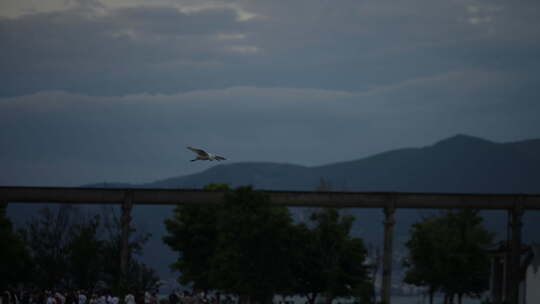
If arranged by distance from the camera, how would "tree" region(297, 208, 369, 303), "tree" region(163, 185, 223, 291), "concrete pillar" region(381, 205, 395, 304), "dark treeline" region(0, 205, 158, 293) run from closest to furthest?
"concrete pillar" region(381, 205, 395, 304) → "tree" region(297, 208, 369, 303) → "tree" region(163, 185, 223, 291) → "dark treeline" region(0, 205, 158, 293)

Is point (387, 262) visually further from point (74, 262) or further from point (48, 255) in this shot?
point (48, 255)

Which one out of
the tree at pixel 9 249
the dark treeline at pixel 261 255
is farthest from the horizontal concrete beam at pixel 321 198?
the dark treeline at pixel 261 255

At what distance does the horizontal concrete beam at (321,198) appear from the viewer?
55.9 meters

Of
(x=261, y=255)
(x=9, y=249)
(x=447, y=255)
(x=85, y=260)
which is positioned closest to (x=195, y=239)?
(x=85, y=260)

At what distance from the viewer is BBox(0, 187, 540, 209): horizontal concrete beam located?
55906 millimetres

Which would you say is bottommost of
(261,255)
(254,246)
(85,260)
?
(85,260)

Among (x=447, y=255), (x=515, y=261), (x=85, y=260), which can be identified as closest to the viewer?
(x=515, y=261)

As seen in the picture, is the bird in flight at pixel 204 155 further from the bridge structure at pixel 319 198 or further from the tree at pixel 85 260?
the tree at pixel 85 260

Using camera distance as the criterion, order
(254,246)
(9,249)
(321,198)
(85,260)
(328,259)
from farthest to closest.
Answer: (85,260) < (328,259) < (321,198) < (9,249) < (254,246)

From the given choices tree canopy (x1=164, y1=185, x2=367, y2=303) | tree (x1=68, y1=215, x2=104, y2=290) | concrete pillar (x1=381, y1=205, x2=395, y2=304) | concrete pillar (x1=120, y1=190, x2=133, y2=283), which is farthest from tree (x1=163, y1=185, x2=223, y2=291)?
concrete pillar (x1=381, y1=205, x2=395, y2=304)

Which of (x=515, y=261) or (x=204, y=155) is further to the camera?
(x=515, y=261)

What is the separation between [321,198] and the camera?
5669 cm

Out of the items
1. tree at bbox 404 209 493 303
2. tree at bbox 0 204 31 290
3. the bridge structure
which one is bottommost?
tree at bbox 0 204 31 290

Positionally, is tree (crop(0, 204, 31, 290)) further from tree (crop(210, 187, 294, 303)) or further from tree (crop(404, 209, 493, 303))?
tree (crop(404, 209, 493, 303))
